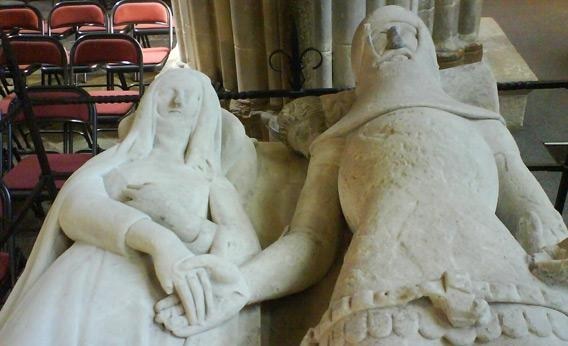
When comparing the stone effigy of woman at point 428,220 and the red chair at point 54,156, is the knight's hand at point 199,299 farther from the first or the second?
the red chair at point 54,156

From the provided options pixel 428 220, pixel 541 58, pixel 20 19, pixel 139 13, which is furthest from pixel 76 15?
pixel 428 220

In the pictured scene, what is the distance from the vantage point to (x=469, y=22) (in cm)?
352

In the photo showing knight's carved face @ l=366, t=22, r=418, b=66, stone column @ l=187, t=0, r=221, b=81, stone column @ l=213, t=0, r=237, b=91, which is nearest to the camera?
knight's carved face @ l=366, t=22, r=418, b=66

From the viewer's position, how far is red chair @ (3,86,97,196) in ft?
9.60

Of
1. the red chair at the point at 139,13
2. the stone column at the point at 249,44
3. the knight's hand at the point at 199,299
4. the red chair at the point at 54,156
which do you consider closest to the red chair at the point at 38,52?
the red chair at the point at 54,156

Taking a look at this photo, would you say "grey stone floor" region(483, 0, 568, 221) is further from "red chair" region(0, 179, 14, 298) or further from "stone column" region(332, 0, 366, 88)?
"red chair" region(0, 179, 14, 298)

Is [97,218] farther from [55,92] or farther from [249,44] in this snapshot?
[55,92]

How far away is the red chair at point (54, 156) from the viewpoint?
9.60 feet

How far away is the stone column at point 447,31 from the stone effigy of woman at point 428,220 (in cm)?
197

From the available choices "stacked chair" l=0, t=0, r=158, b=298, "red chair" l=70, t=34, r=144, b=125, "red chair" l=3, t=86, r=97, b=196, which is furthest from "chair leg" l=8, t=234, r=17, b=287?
"red chair" l=70, t=34, r=144, b=125

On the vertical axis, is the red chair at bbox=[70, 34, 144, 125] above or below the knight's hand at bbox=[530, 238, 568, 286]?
below

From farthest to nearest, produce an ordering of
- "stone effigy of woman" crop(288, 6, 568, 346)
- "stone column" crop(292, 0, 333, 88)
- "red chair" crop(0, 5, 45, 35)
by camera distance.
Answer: "red chair" crop(0, 5, 45, 35) < "stone column" crop(292, 0, 333, 88) < "stone effigy of woman" crop(288, 6, 568, 346)

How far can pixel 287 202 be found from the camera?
1.55 metres

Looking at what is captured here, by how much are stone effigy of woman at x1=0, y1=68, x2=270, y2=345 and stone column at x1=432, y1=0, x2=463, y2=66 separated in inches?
91.9
